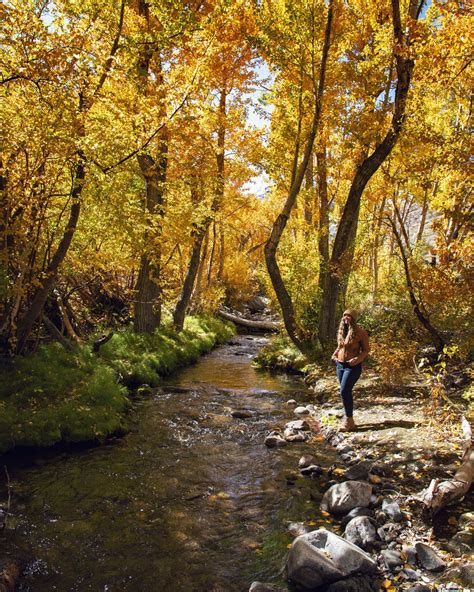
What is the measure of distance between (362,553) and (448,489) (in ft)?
4.94

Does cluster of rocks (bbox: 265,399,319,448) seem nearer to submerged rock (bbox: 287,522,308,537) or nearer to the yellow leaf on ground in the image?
the yellow leaf on ground

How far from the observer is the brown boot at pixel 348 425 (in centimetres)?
780

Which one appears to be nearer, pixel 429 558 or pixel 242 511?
pixel 429 558

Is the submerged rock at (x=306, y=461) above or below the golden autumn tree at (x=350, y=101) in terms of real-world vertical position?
below

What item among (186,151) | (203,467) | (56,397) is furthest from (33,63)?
(186,151)

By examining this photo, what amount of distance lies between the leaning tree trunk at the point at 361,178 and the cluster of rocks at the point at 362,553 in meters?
6.85

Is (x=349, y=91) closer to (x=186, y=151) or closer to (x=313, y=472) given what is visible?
(x=186, y=151)

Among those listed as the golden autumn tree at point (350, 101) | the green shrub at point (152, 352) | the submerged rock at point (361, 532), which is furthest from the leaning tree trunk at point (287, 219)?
the submerged rock at point (361, 532)

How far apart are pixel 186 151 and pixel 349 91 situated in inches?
229

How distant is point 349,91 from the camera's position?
14.0 m

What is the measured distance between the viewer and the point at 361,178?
11711mm

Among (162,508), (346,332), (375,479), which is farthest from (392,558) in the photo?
(346,332)

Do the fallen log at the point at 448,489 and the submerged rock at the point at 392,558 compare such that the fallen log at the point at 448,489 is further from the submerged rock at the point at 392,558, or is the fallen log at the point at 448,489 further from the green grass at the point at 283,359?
the green grass at the point at 283,359

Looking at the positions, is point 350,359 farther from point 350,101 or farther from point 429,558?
point 350,101
